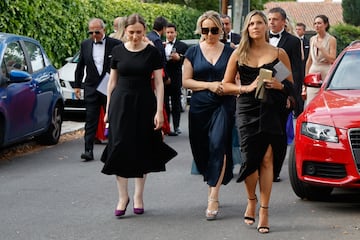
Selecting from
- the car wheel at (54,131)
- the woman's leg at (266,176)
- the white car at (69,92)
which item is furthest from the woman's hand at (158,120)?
the white car at (69,92)

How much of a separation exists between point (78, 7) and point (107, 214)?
1234 centimetres

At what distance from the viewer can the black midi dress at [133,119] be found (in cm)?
809

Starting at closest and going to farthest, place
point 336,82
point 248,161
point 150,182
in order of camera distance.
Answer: point 248,161 < point 336,82 < point 150,182

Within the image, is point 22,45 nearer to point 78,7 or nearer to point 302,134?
point 302,134

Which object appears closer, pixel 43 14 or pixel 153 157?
pixel 153 157

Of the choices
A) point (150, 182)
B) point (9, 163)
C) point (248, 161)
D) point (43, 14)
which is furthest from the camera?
point (43, 14)

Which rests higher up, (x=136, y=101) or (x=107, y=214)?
(x=136, y=101)

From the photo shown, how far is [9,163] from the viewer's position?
1182 centimetres

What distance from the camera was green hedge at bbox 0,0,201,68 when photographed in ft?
52.0

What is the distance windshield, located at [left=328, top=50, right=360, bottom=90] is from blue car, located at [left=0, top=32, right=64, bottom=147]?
4.20m

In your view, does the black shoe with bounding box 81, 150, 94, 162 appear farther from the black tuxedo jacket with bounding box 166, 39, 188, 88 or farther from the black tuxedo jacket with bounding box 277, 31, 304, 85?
the black tuxedo jacket with bounding box 166, 39, 188, 88

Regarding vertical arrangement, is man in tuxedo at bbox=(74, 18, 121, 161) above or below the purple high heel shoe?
above

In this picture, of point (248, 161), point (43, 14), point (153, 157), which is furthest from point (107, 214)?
Result: point (43, 14)

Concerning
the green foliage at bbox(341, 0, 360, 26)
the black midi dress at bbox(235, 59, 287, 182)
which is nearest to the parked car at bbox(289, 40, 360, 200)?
the black midi dress at bbox(235, 59, 287, 182)
